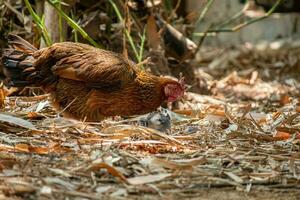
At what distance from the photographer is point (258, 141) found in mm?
3910

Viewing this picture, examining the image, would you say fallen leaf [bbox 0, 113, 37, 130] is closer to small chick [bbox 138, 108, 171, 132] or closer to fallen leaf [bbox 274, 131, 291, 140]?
small chick [bbox 138, 108, 171, 132]

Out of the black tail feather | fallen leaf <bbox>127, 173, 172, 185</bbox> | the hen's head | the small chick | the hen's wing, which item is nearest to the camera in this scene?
fallen leaf <bbox>127, 173, 172, 185</bbox>

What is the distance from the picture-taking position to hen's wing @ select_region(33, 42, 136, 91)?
14.2ft

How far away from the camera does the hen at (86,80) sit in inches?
171

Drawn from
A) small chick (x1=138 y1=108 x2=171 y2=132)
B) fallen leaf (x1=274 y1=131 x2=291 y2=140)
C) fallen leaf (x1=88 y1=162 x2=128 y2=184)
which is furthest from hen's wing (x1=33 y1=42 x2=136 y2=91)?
fallen leaf (x1=88 y1=162 x2=128 y2=184)

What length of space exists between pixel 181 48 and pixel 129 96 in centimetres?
195

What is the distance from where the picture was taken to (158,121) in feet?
13.9

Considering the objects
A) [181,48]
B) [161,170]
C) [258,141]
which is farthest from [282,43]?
[161,170]

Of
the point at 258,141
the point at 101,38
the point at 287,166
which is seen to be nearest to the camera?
the point at 287,166

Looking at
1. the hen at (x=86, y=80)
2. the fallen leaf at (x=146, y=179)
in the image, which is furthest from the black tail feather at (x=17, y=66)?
the fallen leaf at (x=146, y=179)

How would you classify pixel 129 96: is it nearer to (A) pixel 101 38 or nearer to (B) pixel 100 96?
(B) pixel 100 96

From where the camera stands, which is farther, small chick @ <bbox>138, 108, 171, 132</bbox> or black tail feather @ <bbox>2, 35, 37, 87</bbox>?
black tail feather @ <bbox>2, 35, 37, 87</bbox>

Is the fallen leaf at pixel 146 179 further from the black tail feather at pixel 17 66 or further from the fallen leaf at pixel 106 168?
the black tail feather at pixel 17 66

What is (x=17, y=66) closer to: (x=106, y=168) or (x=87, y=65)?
(x=87, y=65)
